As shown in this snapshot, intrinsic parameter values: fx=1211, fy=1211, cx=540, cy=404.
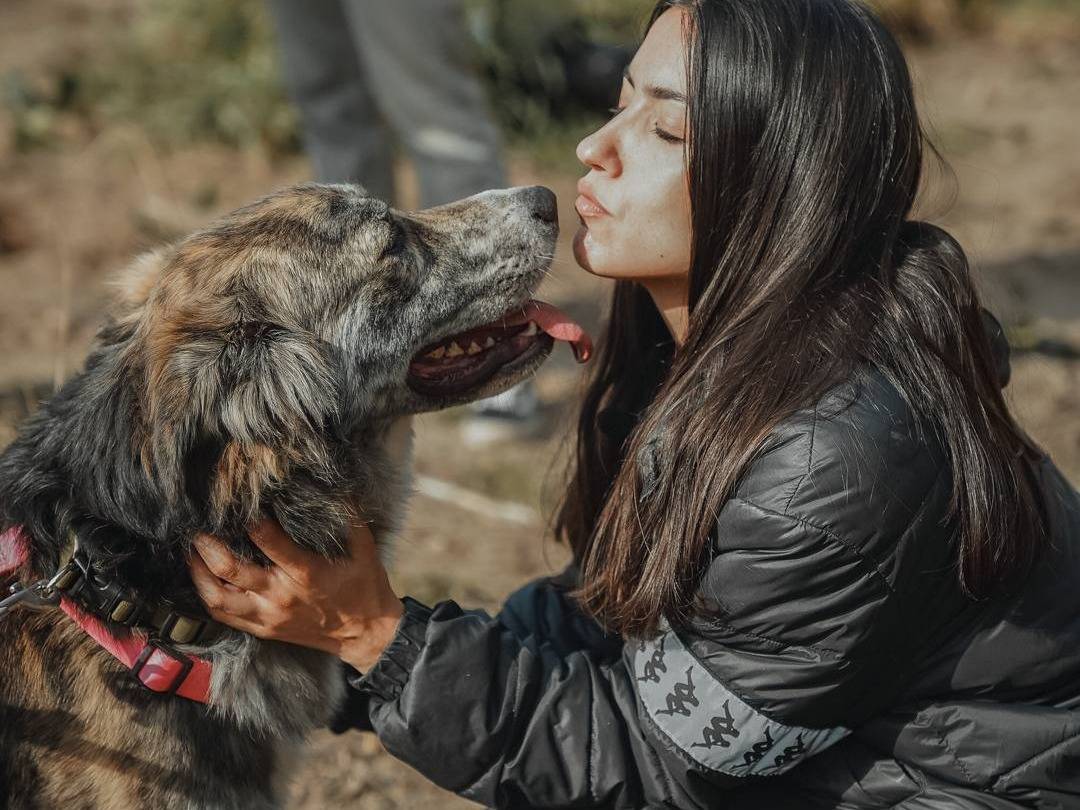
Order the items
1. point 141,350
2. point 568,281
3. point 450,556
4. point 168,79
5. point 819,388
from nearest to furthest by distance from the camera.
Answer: point 819,388, point 141,350, point 450,556, point 568,281, point 168,79

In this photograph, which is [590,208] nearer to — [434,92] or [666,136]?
[666,136]

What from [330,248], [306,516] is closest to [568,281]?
[330,248]

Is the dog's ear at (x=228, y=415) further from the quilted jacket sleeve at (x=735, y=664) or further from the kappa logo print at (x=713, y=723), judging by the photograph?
the kappa logo print at (x=713, y=723)

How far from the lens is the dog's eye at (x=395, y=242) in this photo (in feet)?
9.11

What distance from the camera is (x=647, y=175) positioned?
2.41 m

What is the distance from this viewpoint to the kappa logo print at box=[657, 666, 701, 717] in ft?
7.27

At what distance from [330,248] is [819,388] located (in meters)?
1.15

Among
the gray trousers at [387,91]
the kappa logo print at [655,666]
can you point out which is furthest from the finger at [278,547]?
the gray trousers at [387,91]

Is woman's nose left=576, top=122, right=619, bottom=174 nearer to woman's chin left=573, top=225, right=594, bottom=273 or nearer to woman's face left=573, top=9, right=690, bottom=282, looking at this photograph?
woman's face left=573, top=9, right=690, bottom=282

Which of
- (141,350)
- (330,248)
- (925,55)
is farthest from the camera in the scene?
(925,55)

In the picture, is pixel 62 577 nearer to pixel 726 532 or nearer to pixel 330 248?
pixel 330 248

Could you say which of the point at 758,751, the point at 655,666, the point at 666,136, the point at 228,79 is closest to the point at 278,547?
the point at 655,666

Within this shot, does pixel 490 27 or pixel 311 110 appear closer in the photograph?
pixel 311 110

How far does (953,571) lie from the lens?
2199 millimetres
